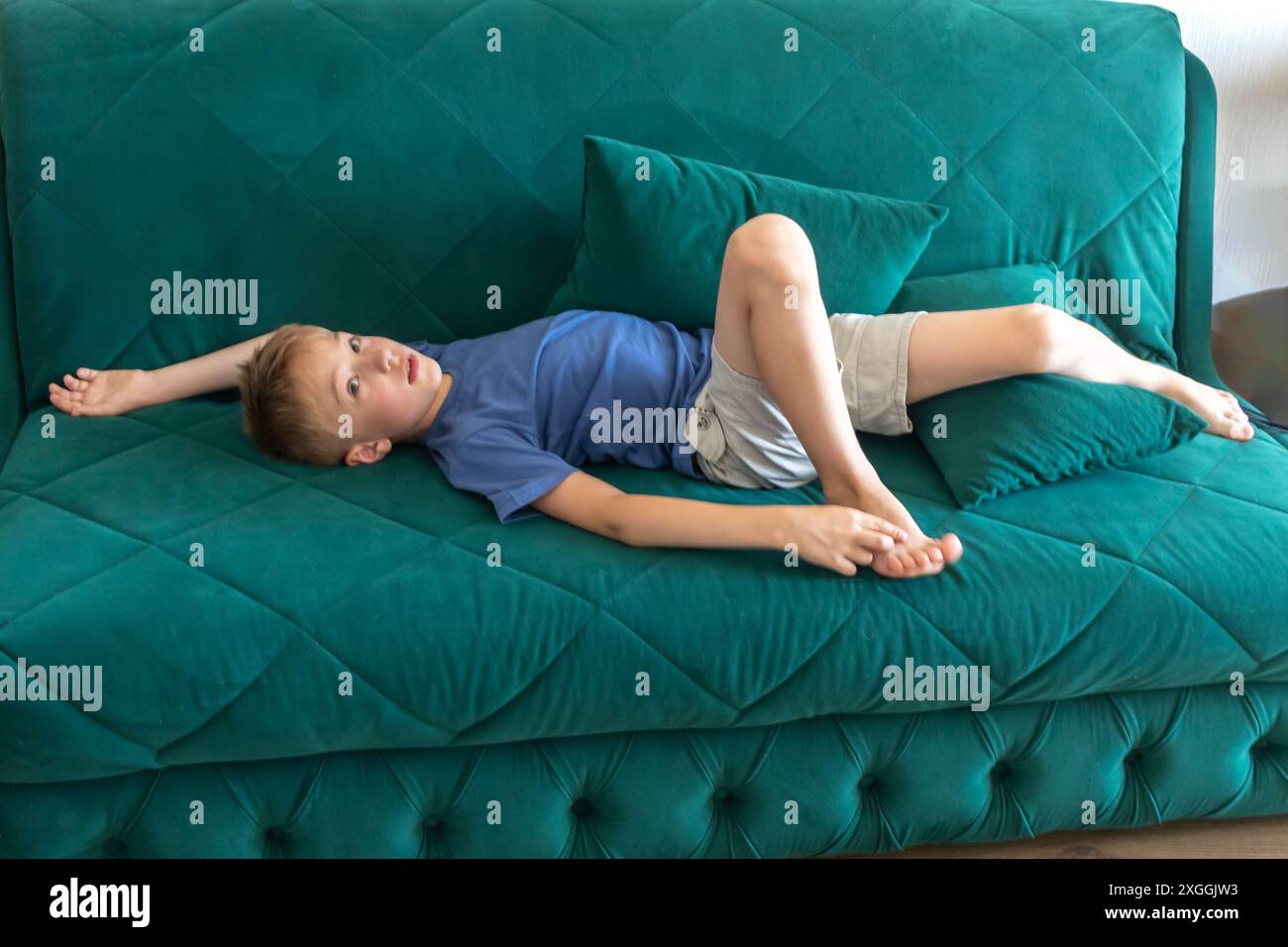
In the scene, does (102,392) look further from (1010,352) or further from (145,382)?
(1010,352)

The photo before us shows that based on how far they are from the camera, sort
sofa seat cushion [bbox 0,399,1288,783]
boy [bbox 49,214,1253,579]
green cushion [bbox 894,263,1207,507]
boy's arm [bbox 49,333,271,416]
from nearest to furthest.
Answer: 1. sofa seat cushion [bbox 0,399,1288,783]
2. boy [bbox 49,214,1253,579]
3. green cushion [bbox 894,263,1207,507]
4. boy's arm [bbox 49,333,271,416]

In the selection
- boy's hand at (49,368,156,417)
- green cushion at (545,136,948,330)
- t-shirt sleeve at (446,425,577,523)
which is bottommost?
t-shirt sleeve at (446,425,577,523)

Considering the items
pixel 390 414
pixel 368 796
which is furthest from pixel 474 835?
pixel 390 414

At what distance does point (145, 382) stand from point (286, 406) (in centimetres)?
35

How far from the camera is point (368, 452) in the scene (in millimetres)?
1564

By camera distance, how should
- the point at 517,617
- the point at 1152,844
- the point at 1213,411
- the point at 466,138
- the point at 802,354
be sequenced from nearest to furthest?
the point at 517,617, the point at 802,354, the point at 1152,844, the point at 1213,411, the point at 466,138

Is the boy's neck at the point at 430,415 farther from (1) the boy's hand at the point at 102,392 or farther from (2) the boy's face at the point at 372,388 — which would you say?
(1) the boy's hand at the point at 102,392

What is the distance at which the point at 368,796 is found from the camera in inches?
52.4

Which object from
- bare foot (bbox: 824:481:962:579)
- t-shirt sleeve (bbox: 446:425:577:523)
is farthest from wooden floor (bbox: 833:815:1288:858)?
t-shirt sleeve (bbox: 446:425:577:523)

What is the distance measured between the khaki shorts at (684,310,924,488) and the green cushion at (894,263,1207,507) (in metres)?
0.08

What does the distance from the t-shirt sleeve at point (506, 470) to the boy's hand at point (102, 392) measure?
534 mm

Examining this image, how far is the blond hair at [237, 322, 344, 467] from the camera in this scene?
59.0 inches

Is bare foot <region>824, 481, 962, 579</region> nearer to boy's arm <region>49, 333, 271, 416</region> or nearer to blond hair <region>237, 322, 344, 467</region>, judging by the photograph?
blond hair <region>237, 322, 344, 467</region>

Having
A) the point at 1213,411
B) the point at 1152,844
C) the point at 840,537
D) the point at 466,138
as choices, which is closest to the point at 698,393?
the point at 840,537
